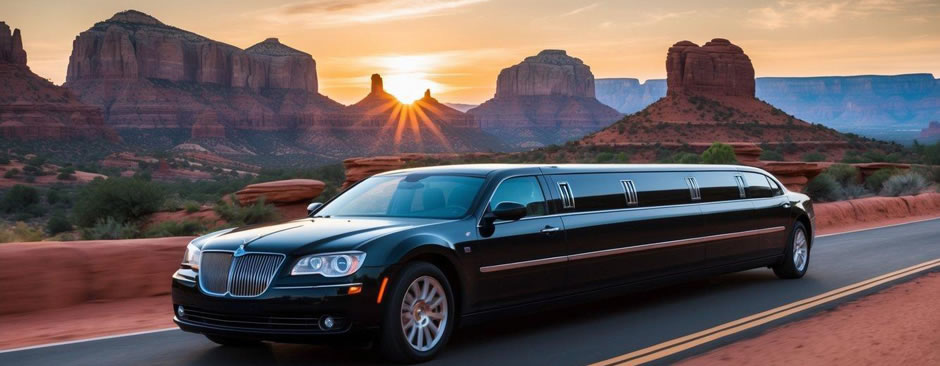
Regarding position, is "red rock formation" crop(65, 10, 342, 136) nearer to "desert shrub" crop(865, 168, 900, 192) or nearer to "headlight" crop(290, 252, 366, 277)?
"desert shrub" crop(865, 168, 900, 192)

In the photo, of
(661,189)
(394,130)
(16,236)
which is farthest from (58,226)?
(394,130)

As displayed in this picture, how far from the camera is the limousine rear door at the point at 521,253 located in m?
7.45

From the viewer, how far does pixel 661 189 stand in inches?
380

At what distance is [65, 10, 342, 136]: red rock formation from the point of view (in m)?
120

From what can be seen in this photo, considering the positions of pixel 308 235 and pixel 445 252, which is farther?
pixel 445 252

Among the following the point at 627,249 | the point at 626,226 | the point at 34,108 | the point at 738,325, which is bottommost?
the point at 738,325

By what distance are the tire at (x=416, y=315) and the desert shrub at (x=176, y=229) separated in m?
22.0

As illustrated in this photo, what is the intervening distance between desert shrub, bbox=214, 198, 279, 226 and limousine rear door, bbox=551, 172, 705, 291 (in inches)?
912

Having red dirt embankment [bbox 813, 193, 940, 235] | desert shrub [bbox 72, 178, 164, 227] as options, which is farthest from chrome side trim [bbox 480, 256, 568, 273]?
desert shrub [bbox 72, 178, 164, 227]

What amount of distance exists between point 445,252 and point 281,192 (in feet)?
97.8

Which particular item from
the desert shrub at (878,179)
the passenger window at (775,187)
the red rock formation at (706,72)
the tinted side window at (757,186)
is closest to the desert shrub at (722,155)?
the desert shrub at (878,179)

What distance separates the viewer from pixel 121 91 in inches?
4906

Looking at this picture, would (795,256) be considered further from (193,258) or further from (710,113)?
(710,113)

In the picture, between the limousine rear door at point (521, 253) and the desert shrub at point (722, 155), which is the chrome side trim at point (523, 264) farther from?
the desert shrub at point (722, 155)
